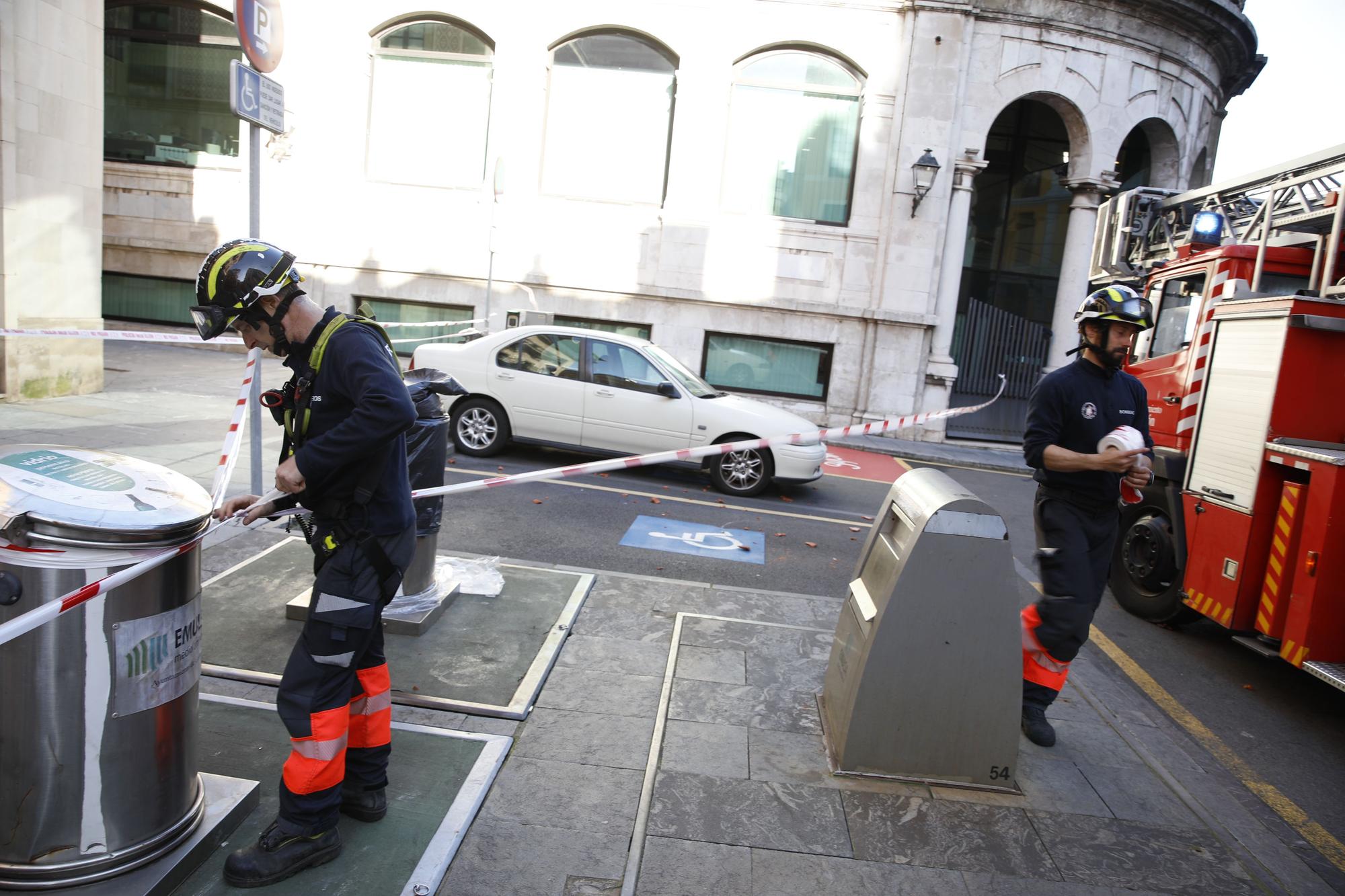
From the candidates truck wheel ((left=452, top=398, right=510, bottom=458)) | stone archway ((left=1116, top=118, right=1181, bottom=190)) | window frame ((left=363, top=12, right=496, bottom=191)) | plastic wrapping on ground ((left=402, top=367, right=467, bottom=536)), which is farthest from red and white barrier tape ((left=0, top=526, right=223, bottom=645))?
stone archway ((left=1116, top=118, right=1181, bottom=190))

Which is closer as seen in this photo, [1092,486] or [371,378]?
[371,378]

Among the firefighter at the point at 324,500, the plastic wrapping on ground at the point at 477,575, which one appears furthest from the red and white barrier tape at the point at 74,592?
the plastic wrapping on ground at the point at 477,575

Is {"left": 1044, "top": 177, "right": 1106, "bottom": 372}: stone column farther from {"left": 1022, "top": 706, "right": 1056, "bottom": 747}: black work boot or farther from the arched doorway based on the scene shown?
{"left": 1022, "top": 706, "right": 1056, "bottom": 747}: black work boot

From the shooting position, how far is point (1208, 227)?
755 centimetres

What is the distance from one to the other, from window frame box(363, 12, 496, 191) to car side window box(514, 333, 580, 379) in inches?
299

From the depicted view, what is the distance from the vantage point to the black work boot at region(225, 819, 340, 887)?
280 cm

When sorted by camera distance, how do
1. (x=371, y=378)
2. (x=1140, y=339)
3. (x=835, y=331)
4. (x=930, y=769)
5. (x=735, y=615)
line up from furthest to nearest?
(x=835, y=331) → (x=1140, y=339) → (x=735, y=615) → (x=930, y=769) → (x=371, y=378)

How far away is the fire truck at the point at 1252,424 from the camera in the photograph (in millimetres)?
5113

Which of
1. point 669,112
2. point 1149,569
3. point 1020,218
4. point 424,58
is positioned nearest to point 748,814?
point 1149,569

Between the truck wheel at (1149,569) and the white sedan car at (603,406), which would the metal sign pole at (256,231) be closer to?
the white sedan car at (603,406)

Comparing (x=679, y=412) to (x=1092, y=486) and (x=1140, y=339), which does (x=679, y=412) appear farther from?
(x=1092, y=486)

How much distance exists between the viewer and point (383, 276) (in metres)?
16.7

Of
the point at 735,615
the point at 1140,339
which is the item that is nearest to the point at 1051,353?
the point at 1140,339

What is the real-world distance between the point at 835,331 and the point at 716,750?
43.3 ft
